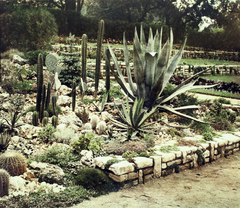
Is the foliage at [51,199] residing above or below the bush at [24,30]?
below

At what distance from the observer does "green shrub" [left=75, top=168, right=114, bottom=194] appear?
382 centimetres

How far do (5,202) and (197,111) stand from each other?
514 centimetres

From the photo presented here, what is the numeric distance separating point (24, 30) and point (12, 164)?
851cm

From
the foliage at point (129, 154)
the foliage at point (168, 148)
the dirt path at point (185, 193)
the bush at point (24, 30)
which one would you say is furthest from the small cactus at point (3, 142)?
the bush at point (24, 30)

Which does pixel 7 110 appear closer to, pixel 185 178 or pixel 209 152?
pixel 185 178

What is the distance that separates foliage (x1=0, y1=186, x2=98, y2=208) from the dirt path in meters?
0.11

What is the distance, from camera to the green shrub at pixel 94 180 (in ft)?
12.5

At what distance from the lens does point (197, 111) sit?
6.98m

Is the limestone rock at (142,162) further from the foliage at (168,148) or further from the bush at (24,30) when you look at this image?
the bush at (24,30)

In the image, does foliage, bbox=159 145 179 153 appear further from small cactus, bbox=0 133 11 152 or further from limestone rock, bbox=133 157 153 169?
small cactus, bbox=0 133 11 152

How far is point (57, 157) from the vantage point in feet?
Answer: 13.8

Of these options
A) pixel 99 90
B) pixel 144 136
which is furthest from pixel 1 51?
pixel 144 136

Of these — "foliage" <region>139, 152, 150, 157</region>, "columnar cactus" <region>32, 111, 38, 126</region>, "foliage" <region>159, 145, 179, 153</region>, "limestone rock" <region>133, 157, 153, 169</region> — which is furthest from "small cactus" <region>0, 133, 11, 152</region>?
"foliage" <region>159, 145, 179, 153</region>

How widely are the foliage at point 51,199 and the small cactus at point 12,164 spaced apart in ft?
1.54
